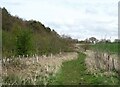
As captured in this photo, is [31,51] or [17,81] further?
[31,51]

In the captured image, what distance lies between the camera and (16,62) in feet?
65.6

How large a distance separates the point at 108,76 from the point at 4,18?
3253cm

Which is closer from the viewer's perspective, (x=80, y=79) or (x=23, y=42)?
(x=80, y=79)

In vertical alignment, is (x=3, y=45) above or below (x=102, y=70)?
above

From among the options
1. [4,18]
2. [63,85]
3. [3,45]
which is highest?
[4,18]

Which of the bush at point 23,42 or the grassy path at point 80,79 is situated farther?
the bush at point 23,42

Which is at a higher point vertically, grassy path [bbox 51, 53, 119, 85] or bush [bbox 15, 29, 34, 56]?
bush [bbox 15, 29, 34, 56]

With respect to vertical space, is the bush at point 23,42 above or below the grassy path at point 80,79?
above

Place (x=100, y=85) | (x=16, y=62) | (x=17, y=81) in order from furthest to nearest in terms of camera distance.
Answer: (x=16, y=62) < (x=100, y=85) < (x=17, y=81)

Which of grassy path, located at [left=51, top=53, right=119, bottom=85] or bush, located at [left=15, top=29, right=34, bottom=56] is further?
bush, located at [left=15, top=29, right=34, bottom=56]

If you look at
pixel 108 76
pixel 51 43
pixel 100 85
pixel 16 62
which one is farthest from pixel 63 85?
pixel 51 43

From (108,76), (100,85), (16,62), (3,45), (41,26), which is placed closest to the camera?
(100,85)

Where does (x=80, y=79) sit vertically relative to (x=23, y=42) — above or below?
below

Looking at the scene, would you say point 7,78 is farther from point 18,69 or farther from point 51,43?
point 51,43
